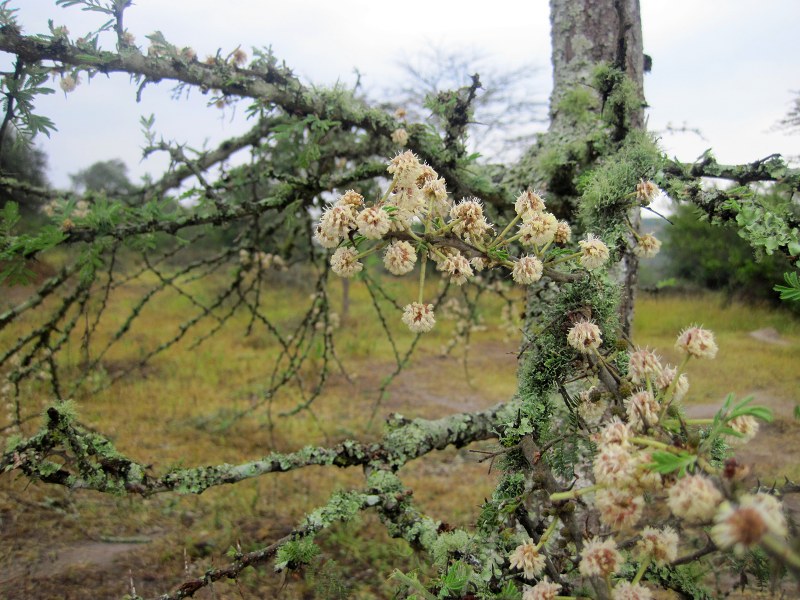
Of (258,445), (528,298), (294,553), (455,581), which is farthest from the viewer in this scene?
(258,445)

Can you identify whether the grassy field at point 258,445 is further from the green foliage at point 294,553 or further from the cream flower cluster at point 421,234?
the cream flower cluster at point 421,234

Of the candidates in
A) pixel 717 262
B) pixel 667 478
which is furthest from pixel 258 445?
pixel 717 262

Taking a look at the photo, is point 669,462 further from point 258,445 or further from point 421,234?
point 258,445

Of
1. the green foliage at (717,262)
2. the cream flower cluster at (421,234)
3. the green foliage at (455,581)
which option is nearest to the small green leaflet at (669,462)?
the cream flower cluster at (421,234)

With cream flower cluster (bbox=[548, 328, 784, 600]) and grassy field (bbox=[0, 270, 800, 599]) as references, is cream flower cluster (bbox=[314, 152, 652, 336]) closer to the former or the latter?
cream flower cluster (bbox=[548, 328, 784, 600])

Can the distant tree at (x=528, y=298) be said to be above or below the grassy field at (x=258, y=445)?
above

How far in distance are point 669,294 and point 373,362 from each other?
521 centimetres

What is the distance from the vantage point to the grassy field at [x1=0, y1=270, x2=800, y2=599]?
251 centimetres

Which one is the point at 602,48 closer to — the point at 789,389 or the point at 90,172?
the point at 789,389

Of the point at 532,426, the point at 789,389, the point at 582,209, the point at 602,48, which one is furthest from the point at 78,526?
the point at 789,389

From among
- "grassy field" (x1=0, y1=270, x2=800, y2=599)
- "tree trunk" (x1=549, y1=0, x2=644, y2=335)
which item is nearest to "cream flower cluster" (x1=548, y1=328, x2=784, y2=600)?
"grassy field" (x1=0, y1=270, x2=800, y2=599)

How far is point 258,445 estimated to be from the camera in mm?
4984

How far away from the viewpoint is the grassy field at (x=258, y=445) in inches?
98.7

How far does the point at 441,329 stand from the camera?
1099 centimetres
